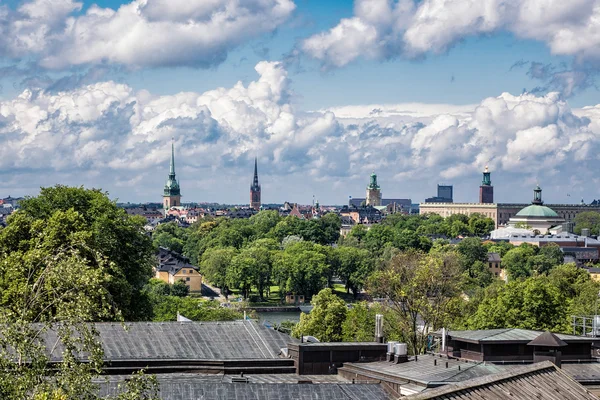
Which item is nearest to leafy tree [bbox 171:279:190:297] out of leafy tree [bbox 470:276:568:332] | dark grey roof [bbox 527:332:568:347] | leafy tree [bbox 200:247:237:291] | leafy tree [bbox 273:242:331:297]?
leafy tree [bbox 200:247:237:291]

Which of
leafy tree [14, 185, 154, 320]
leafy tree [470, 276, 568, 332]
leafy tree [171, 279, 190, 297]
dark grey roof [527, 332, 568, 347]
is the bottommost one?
leafy tree [171, 279, 190, 297]

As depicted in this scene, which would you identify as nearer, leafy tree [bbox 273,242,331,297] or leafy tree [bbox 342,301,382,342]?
leafy tree [bbox 342,301,382,342]

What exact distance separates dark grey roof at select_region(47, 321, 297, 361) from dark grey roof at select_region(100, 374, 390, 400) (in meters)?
5.39

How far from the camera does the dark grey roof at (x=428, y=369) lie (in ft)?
89.2

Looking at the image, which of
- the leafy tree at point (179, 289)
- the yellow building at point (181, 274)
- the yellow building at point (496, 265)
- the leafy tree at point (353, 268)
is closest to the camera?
the leafy tree at point (179, 289)

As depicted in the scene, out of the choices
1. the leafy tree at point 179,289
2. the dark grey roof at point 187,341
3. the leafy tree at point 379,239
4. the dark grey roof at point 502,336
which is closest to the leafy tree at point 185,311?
the dark grey roof at point 187,341

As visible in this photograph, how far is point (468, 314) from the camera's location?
63125 mm

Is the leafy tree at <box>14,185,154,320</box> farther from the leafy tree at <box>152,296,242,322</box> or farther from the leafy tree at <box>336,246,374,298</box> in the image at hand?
the leafy tree at <box>336,246,374,298</box>

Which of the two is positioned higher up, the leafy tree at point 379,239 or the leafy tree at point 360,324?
the leafy tree at point 379,239

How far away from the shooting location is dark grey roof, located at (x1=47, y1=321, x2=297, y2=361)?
102ft

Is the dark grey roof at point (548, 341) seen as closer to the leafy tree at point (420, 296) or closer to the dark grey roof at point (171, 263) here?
the leafy tree at point (420, 296)

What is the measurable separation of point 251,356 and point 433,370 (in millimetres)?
6435

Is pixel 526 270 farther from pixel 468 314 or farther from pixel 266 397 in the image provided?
pixel 266 397

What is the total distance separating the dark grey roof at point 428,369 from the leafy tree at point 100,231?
17.0 metres
